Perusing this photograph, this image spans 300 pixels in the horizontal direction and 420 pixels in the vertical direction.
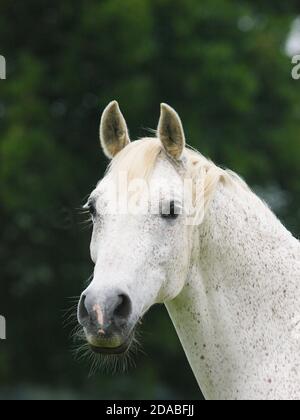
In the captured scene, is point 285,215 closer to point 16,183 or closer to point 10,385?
point 16,183

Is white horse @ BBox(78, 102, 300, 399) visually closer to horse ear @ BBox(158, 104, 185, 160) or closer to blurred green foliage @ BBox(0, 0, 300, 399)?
horse ear @ BBox(158, 104, 185, 160)

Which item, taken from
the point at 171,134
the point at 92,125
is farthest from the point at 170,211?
the point at 92,125

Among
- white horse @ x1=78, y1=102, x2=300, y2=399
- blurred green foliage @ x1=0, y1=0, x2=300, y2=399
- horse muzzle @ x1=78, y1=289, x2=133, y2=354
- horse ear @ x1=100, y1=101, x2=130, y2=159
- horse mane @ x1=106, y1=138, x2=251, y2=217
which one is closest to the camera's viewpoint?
horse muzzle @ x1=78, y1=289, x2=133, y2=354

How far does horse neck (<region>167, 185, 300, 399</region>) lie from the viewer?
14.9 ft

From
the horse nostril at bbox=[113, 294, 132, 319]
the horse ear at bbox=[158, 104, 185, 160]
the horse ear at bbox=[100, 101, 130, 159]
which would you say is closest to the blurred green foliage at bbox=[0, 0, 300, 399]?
the horse ear at bbox=[100, 101, 130, 159]

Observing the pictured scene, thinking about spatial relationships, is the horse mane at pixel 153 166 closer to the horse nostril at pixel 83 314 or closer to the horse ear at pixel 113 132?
the horse ear at pixel 113 132

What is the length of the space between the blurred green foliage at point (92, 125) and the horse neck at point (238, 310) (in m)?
13.5

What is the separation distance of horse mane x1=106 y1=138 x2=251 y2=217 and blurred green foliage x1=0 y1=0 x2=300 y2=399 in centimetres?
1340

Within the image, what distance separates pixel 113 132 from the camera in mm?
5074

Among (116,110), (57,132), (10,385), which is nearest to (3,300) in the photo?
(10,385)

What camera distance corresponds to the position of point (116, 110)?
5.04m

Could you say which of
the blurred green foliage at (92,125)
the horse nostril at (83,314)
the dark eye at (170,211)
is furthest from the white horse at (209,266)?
the blurred green foliage at (92,125)

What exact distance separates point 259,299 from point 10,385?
622 inches

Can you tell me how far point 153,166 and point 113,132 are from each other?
484 mm
